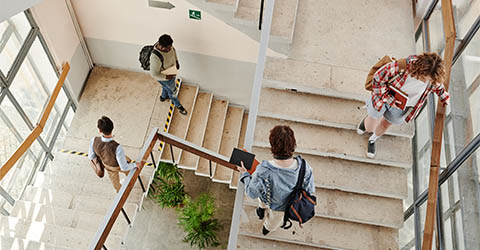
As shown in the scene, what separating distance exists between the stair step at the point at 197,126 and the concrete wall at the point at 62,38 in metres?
2.17

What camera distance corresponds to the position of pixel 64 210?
5965 mm

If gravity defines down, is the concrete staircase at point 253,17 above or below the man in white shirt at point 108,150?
above

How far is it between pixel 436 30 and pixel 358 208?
2267 millimetres

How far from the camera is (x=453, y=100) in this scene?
404 centimetres

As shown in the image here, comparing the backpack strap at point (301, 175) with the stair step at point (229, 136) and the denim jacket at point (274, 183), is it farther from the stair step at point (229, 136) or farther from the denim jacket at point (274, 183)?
the stair step at point (229, 136)

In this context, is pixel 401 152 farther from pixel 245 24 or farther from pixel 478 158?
pixel 245 24

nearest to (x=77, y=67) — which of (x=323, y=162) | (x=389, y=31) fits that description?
(x=323, y=162)

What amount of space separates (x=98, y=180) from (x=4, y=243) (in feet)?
5.05

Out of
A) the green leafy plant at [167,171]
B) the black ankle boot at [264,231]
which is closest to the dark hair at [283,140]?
the black ankle boot at [264,231]

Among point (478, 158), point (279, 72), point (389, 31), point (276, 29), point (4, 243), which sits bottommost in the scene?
point (4, 243)

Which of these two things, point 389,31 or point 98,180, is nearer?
point 389,31

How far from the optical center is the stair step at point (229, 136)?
761cm

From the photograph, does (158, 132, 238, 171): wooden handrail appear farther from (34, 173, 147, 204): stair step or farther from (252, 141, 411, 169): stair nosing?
(34, 173, 147, 204): stair step

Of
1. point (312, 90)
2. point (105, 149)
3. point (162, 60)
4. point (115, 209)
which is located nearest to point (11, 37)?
point (162, 60)
